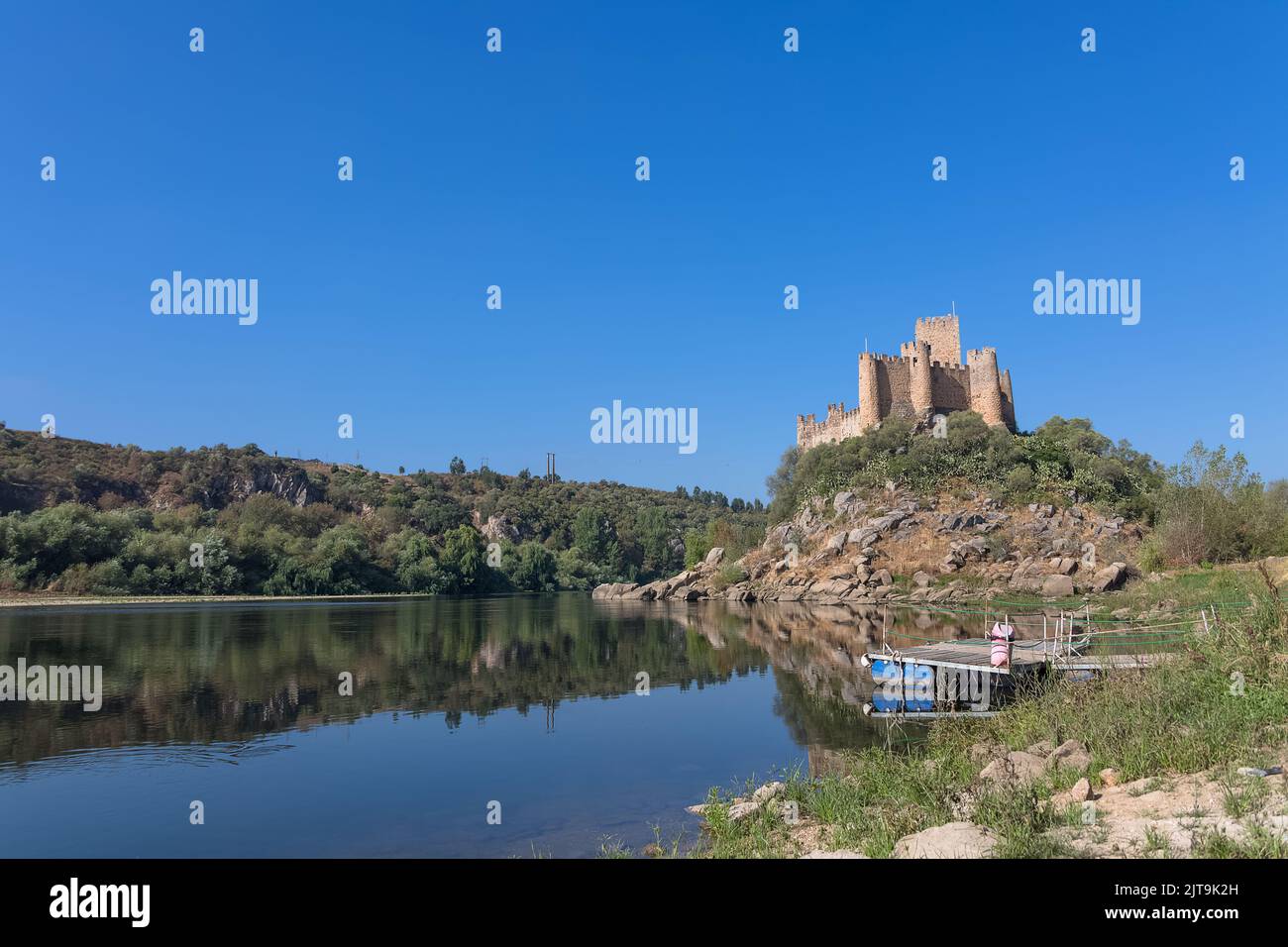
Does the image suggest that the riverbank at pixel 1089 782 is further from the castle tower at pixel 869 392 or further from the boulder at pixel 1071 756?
the castle tower at pixel 869 392

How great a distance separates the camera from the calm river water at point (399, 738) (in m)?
11.2

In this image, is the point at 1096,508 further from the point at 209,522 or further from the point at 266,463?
the point at 266,463

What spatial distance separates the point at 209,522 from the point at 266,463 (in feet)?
120

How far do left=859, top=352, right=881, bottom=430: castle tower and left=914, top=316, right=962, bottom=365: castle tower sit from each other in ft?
13.7

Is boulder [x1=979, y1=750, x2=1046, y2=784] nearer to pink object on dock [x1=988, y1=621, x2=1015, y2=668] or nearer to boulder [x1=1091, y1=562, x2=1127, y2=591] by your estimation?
pink object on dock [x1=988, y1=621, x2=1015, y2=668]

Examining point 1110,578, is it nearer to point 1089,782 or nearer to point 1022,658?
point 1022,658

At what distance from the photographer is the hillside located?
190 feet

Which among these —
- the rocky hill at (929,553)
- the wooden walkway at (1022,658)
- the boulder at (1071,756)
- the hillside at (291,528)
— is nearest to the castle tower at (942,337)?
the rocky hill at (929,553)

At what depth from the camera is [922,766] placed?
1063cm

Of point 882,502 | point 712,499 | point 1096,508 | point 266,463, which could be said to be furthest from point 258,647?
point 712,499

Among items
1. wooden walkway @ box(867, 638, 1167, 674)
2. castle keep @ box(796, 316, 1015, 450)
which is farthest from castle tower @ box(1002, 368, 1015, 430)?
wooden walkway @ box(867, 638, 1167, 674)

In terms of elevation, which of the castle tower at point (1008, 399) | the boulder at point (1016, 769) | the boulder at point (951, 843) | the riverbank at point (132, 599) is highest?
the castle tower at point (1008, 399)

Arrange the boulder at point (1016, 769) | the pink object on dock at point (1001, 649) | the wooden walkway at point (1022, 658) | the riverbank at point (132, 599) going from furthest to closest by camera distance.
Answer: the riverbank at point (132, 599) < the pink object on dock at point (1001, 649) < the wooden walkway at point (1022, 658) < the boulder at point (1016, 769)

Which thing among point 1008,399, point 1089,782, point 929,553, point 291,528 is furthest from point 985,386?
point 291,528
